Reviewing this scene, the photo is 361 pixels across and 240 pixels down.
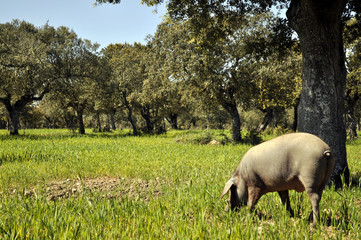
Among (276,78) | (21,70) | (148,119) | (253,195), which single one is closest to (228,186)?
(253,195)

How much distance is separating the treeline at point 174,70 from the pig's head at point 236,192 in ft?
29.0

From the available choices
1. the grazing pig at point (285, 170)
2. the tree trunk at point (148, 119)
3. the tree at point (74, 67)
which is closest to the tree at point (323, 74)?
the grazing pig at point (285, 170)

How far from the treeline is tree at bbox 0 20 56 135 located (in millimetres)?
76

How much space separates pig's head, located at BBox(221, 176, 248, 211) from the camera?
405 centimetres

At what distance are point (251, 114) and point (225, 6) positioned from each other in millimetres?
57068

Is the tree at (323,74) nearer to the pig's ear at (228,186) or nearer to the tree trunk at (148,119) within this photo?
the pig's ear at (228,186)

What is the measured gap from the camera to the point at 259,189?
150 inches

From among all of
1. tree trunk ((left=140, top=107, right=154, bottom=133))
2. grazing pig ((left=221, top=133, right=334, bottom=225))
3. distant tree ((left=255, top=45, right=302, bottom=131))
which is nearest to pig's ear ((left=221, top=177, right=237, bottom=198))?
grazing pig ((left=221, top=133, right=334, bottom=225))

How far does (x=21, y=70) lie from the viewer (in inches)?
830

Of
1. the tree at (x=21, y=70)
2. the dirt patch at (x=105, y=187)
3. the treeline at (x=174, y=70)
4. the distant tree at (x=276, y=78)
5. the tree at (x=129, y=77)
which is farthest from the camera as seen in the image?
the tree at (x=129, y=77)

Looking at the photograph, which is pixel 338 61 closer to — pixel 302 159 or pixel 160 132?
pixel 302 159

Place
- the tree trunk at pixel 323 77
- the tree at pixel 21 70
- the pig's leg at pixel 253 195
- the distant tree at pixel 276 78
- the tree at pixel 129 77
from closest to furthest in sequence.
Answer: the pig's leg at pixel 253 195, the tree trunk at pixel 323 77, the distant tree at pixel 276 78, the tree at pixel 21 70, the tree at pixel 129 77

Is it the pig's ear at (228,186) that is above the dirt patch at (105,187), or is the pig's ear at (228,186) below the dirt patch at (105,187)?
above

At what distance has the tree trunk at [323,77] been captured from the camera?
656 cm
